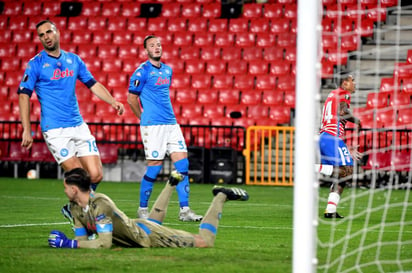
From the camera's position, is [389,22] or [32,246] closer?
[32,246]

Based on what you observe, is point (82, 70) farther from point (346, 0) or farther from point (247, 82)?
point (346, 0)

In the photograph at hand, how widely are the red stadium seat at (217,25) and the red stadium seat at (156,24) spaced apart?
4.25 ft

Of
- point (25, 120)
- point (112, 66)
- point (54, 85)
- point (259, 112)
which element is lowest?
point (259, 112)

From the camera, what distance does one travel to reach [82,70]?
8711 millimetres

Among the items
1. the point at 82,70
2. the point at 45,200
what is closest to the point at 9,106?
the point at 45,200

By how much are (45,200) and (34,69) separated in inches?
218

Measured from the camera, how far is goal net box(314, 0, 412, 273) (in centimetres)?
731

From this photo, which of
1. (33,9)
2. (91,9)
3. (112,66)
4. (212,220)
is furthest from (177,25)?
(212,220)

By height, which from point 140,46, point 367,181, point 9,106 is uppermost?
point 140,46

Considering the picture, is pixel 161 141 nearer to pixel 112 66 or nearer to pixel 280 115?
pixel 280 115

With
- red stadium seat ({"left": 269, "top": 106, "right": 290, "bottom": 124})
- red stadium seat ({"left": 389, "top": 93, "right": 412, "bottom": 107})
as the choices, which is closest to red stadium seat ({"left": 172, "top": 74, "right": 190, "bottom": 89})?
red stadium seat ({"left": 269, "top": 106, "right": 290, "bottom": 124})

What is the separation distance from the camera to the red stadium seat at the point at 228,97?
21.1m

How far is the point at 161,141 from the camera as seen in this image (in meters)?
10.5

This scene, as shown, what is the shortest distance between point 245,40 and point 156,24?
8.98ft
